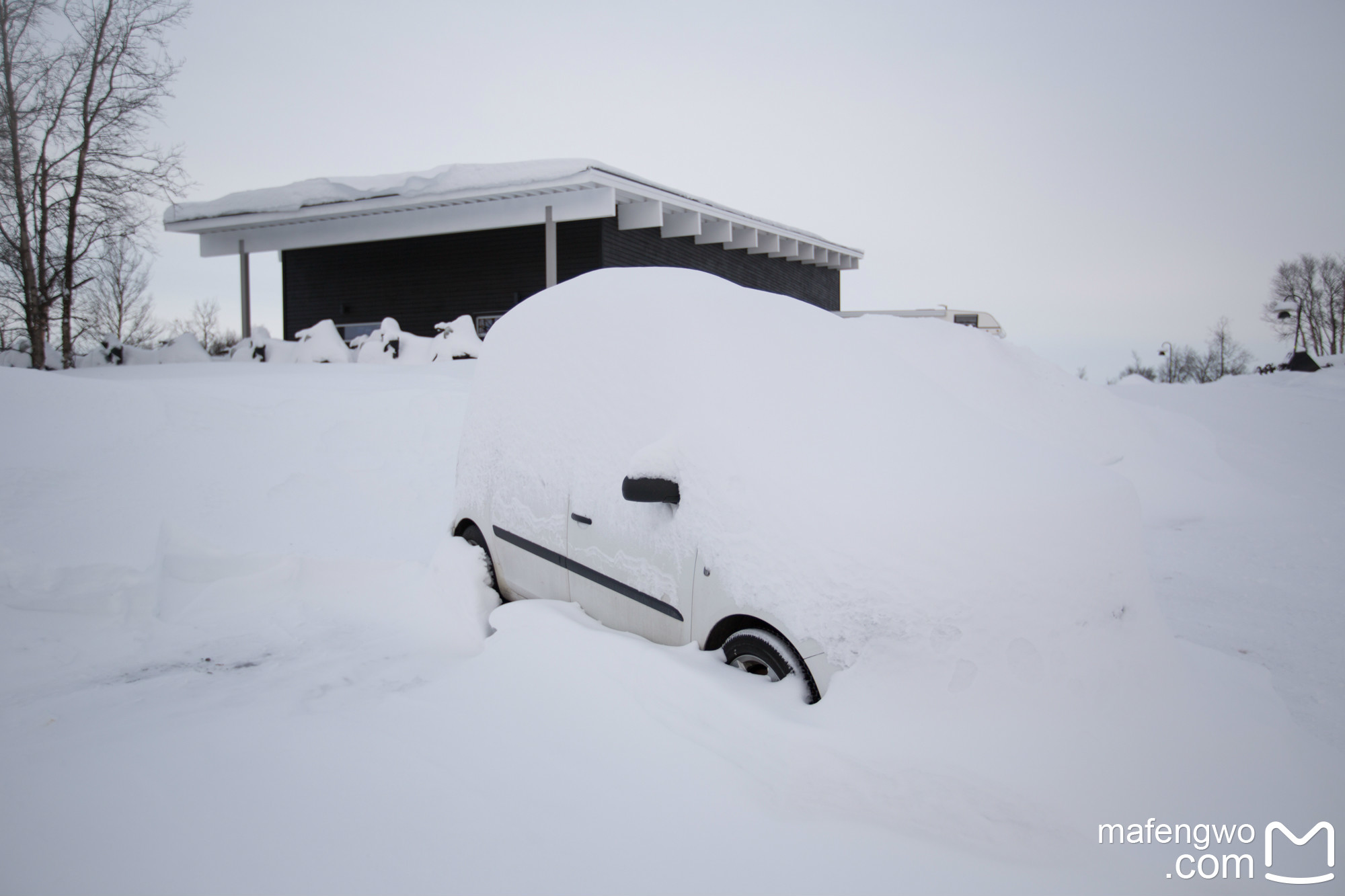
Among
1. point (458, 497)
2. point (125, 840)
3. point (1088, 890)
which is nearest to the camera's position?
point (1088, 890)

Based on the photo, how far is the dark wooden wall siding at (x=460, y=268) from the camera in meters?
15.9

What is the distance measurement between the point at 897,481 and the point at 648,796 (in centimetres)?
128

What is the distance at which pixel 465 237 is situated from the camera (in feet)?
55.8

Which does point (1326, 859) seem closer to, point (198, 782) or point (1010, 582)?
point (1010, 582)

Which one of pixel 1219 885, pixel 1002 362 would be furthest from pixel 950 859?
pixel 1002 362

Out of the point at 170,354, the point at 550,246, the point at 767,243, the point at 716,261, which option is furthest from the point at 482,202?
the point at 767,243

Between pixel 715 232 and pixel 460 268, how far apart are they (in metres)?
5.90

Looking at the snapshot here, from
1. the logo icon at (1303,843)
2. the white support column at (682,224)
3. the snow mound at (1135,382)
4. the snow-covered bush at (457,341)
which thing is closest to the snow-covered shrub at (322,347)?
the snow-covered bush at (457,341)

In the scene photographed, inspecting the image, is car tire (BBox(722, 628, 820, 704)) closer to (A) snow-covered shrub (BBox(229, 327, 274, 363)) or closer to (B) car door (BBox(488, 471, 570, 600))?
(B) car door (BBox(488, 471, 570, 600))

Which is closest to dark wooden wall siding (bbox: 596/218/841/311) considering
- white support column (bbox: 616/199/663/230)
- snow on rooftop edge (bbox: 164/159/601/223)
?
white support column (bbox: 616/199/663/230)

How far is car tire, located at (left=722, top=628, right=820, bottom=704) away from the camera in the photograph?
97.2 inches

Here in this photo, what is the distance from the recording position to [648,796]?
2076mm

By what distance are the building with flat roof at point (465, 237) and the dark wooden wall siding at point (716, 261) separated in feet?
0.13

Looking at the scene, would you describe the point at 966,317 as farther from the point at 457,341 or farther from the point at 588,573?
the point at 588,573
